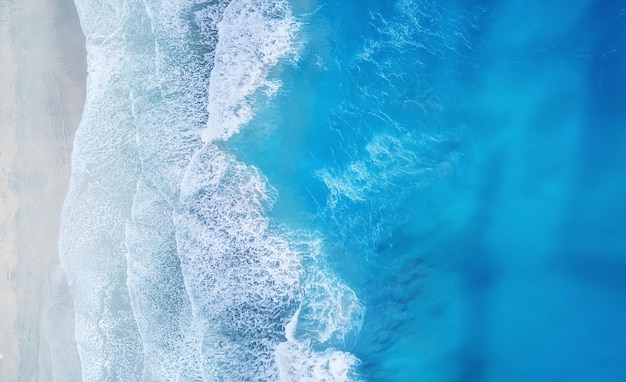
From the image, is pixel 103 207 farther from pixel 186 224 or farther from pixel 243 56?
pixel 243 56

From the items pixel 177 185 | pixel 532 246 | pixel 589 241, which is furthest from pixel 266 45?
Result: pixel 589 241

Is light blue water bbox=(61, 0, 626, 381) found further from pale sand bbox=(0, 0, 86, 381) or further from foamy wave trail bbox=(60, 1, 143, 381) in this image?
pale sand bbox=(0, 0, 86, 381)

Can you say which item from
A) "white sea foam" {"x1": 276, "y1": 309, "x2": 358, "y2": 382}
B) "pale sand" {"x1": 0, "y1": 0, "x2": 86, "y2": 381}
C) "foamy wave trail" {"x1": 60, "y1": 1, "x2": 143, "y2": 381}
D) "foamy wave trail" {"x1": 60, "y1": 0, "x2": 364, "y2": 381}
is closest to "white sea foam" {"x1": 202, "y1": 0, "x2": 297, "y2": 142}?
"foamy wave trail" {"x1": 60, "y1": 0, "x2": 364, "y2": 381}

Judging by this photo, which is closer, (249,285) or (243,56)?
(249,285)

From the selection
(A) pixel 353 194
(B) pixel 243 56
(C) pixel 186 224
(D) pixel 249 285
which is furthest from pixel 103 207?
(A) pixel 353 194

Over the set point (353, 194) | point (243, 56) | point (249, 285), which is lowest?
point (249, 285)
